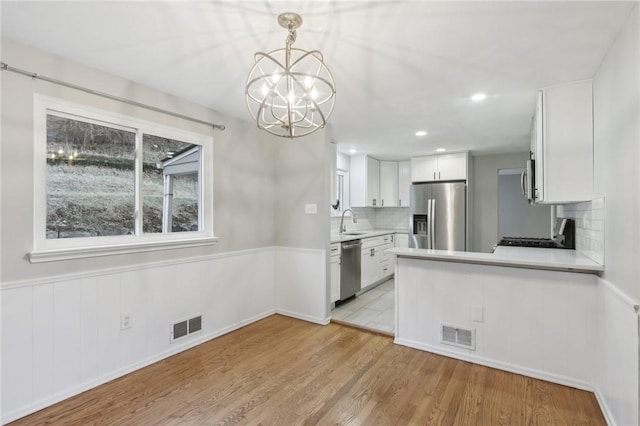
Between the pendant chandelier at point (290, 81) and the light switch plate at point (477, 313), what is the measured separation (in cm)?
200

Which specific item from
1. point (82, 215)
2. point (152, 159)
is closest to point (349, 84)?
A: point (152, 159)

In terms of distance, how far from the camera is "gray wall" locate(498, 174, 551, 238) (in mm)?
6051

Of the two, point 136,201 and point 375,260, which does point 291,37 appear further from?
point 375,260

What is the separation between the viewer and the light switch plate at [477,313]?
2609mm

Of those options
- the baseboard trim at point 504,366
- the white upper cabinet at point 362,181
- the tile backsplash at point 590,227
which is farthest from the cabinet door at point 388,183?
the baseboard trim at point 504,366

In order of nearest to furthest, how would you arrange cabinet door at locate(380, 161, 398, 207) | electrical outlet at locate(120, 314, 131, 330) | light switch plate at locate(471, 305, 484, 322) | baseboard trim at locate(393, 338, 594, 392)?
baseboard trim at locate(393, 338, 594, 392), electrical outlet at locate(120, 314, 131, 330), light switch plate at locate(471, 305, 484, 322), cabinet door at locate(380, 161, 398, 207)

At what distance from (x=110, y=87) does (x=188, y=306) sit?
1.96 m

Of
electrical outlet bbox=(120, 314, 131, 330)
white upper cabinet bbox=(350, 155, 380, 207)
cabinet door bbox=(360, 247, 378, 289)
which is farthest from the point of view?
white upper cabinet bbox=(350, 155, 380, 207)

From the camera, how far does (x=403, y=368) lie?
2551mm

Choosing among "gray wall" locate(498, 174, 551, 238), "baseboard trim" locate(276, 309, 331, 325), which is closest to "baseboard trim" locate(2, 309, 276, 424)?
"baseboard trim" locate(276, 309, 331, 325)

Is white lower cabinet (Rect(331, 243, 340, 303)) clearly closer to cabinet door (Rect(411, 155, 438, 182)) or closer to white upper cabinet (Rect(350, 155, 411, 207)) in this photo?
white upper cabinet (Rect(350, 155, 411, 207))

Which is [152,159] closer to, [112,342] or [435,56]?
[112,342]

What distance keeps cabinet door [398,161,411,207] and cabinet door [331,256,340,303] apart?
254 cm

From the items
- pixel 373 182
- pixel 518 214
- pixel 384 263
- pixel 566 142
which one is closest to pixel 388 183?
pixel 373 182
